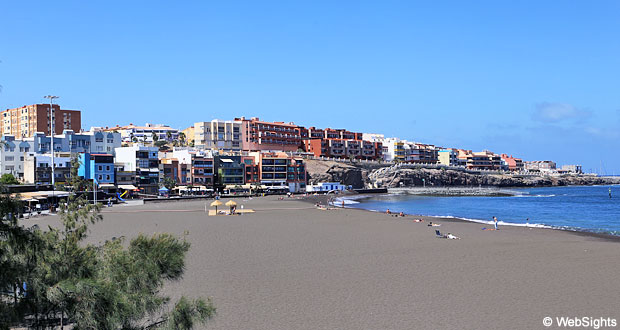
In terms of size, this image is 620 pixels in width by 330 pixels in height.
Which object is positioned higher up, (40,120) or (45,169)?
(40,120)

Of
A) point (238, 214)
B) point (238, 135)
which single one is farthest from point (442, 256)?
point (238, 135)

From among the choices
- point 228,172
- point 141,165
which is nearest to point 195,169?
point 228,172

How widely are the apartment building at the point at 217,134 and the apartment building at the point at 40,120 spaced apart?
28.5 metres

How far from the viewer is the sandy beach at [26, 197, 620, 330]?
1469cm

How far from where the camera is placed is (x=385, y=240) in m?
30.6

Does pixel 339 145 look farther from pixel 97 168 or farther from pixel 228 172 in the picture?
pixel 97 168

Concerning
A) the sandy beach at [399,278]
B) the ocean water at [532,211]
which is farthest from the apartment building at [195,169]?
the sandy beach at [399,278]

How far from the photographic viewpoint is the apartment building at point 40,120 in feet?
388

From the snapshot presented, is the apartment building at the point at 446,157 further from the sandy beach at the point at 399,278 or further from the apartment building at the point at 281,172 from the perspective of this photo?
the sandy beach at the point at 399,278

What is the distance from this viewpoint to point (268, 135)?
136m

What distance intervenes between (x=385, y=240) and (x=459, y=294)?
13603 millimetres

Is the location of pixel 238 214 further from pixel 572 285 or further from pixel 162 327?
pixel 162 327

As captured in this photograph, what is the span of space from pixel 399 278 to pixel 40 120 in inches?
4692

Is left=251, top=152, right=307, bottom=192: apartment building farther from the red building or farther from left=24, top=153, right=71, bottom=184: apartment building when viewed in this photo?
left=24, top=153, right=71, bottom=184: apartment building
